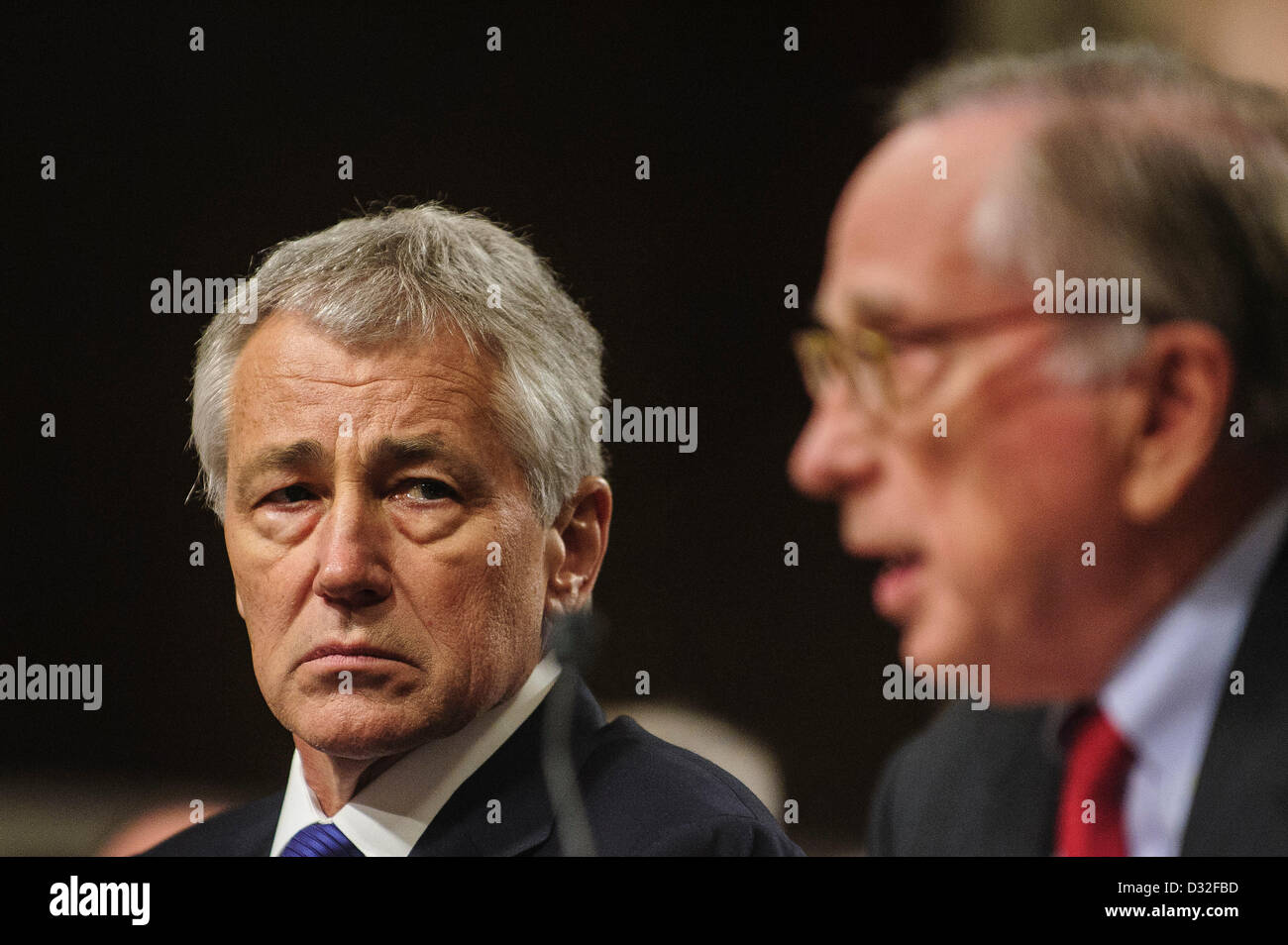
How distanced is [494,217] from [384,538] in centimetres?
65

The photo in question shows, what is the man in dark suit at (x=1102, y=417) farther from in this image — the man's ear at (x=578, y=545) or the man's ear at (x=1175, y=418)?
the man's ear at (x=578, y=545)

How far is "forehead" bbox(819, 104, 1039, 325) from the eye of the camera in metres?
2.15

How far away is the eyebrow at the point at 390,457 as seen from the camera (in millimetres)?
2234

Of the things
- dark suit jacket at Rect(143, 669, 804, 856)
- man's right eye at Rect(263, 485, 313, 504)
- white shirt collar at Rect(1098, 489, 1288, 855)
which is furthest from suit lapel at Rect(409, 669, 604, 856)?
white shirt collar at Rect(1098, 489, 1288, 855)

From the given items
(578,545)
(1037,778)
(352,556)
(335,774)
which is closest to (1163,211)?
(1037,778)

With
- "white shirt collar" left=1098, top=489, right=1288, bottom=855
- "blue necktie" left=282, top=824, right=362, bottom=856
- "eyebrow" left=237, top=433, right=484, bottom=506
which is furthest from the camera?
"blue necktie" left=282, top=824, right=362, bottom=856

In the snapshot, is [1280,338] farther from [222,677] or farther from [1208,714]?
[222,677]

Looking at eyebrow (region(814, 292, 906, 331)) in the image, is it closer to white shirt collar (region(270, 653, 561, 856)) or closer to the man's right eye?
white shirt collar (region(270, 653, 561, 856))

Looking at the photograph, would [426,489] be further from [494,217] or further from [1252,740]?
[1252,740]

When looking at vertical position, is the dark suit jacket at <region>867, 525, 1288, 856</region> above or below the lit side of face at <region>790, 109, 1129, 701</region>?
below

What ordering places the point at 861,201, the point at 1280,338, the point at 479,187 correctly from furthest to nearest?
the point at 479,187 < the point at 861,201 < the point at 1280,338

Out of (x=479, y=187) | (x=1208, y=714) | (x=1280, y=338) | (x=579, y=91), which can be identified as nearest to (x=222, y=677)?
(x=479, y=187)
